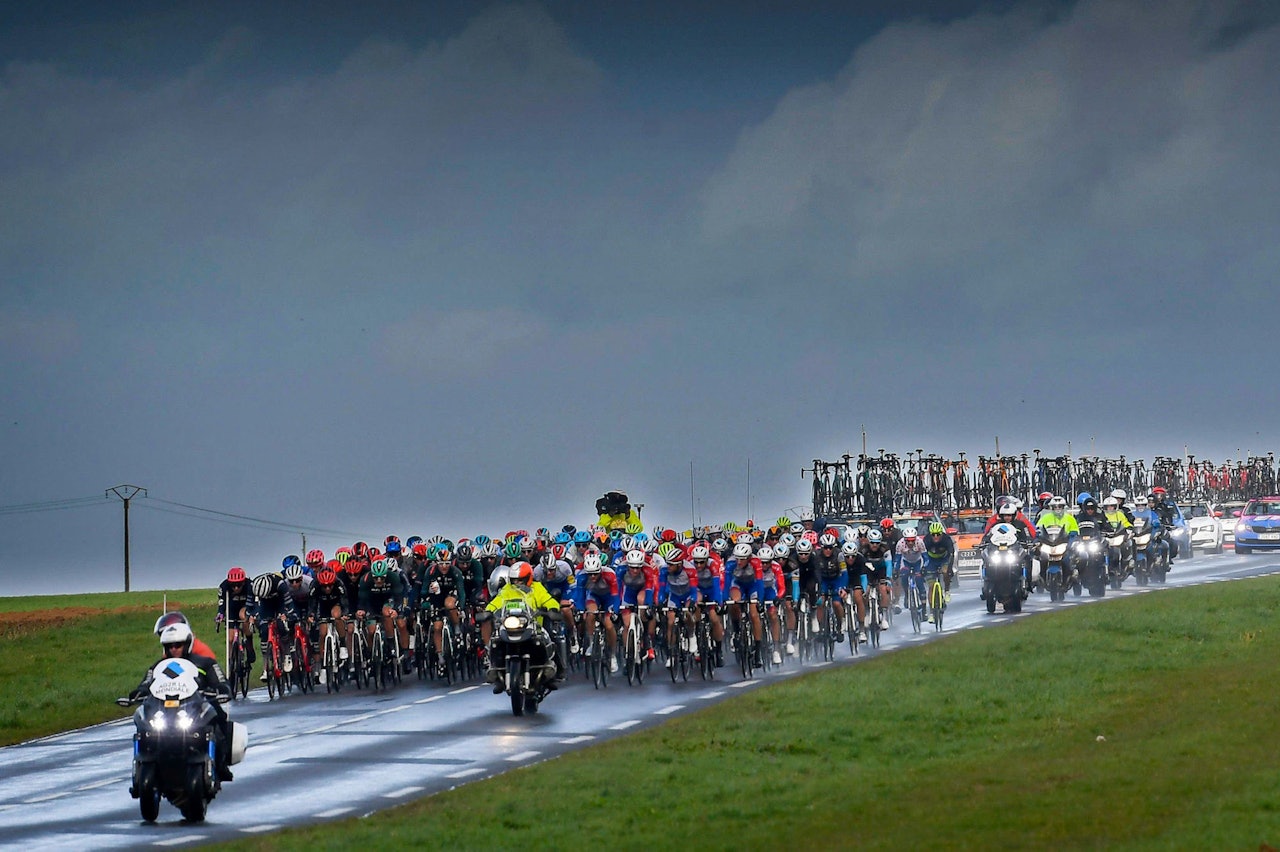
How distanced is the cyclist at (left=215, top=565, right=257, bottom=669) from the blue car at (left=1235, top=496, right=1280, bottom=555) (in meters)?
39.0

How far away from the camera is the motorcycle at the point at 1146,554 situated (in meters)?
44.7

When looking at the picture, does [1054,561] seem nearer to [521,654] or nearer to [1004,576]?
[1004,576]

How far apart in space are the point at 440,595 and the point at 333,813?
1356 cm

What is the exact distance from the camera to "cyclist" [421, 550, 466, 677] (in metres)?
30.2

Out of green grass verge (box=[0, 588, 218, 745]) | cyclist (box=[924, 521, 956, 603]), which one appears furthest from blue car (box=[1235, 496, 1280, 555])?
green grass verge (box=[0, 588, 218, 745])

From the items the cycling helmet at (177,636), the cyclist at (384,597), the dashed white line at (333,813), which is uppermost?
the cyclist at (384,597)

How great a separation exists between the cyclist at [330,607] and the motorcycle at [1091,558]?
17.7 metres

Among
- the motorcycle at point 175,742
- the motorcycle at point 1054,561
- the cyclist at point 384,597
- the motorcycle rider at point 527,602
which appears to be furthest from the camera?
the motorcycle at point 1054,561

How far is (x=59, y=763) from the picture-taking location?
76.1ft

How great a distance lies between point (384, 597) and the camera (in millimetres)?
29812

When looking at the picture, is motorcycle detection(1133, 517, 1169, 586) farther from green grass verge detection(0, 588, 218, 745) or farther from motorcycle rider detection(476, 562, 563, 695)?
motorcycle rider detection(476, 562, 563, 695)

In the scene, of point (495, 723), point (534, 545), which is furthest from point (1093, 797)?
point (534, 545)

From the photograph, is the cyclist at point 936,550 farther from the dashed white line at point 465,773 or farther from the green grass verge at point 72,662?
the dashed white line at point 465,773

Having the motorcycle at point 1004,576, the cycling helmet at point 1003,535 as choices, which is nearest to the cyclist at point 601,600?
the cycling helmet at point 1003,535
